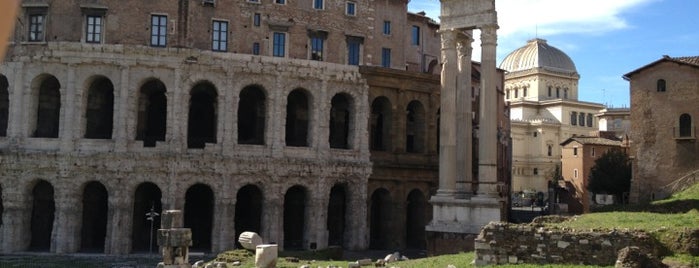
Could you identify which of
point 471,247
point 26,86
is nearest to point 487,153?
point 471,247

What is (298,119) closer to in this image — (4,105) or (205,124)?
(205,124)

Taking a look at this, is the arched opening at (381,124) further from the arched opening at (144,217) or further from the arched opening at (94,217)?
the arched opening at (94,217)

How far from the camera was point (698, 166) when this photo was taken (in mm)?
40812

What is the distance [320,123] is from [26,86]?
16333mm

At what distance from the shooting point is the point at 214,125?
40.8 m

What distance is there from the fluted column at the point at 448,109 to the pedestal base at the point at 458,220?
4.75 feet

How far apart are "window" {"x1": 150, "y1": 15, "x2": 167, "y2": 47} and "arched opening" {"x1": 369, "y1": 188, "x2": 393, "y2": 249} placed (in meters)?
16.1

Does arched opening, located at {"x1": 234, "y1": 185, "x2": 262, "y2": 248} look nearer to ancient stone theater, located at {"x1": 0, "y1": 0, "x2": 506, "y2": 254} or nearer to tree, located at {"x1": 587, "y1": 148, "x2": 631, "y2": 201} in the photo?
ancient stone theater, located at {"x1": 0, "y1": 0, "x2": 506, "y2": 254}

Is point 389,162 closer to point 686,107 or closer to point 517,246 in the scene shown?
point 686,107

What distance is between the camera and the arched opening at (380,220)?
43.7m

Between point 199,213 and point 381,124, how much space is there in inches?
513

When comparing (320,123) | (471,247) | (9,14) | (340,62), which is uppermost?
(340,62)

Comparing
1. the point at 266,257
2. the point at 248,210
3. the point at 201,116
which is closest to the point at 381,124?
the point at 248,210

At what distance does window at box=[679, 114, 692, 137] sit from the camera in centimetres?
4134
